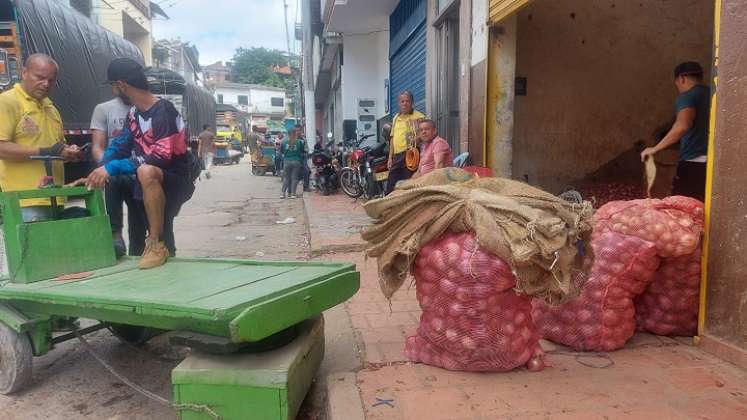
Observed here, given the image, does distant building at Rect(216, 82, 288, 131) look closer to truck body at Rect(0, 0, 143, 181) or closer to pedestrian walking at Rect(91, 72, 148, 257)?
truck body at Rect(0, 0, 143, 181)

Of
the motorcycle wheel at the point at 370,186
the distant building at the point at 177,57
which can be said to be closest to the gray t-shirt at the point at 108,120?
the motorcycle wheel at the point at 370,186

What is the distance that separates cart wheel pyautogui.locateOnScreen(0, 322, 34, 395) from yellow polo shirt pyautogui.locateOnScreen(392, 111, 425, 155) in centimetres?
491

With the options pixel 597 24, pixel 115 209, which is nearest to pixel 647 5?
pixel 597 24

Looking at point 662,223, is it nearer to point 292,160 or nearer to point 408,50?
point 408,50

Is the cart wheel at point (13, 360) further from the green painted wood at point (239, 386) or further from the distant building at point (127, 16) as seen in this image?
the distant building at point (127, 16)

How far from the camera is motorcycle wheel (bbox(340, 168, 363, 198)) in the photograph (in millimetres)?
10430

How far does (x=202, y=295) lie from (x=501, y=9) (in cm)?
394

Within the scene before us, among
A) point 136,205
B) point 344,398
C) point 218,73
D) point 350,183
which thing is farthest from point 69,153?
point 218,73

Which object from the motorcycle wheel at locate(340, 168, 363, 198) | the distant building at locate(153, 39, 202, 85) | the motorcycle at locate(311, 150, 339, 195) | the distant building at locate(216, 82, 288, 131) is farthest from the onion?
the distant building at locate(216, 82, 288, 131)

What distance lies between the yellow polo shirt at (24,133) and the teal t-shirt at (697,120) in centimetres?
423

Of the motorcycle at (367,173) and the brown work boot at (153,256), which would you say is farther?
the motorcycle at (367,173)

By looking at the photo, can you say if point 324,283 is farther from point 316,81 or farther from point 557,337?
point 316,81

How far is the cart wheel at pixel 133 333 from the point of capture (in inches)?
130

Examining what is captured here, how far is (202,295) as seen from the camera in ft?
7.38
